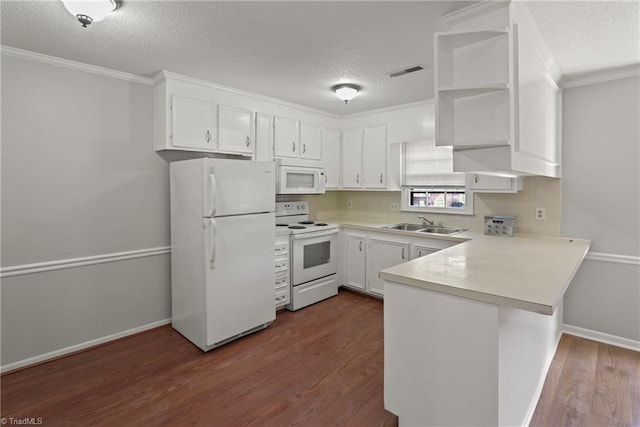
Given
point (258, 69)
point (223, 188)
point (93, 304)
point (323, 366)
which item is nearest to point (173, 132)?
point (223, 188)

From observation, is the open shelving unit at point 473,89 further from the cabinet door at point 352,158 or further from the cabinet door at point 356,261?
the cabinet door at point 352,158

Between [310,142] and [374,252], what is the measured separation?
5.33ft

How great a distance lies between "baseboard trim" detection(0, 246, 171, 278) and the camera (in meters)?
2.51

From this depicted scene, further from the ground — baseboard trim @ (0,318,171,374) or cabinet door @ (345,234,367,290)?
cabinet door @ (345,234,367,290)

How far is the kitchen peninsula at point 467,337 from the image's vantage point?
151cm

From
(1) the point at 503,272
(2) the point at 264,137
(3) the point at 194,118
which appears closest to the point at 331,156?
(2) the point at 264,137

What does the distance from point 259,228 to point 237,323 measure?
2.91ft

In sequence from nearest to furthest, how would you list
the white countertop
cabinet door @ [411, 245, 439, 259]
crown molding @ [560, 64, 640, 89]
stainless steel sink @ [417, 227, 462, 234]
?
the white countertop
crown molding @ [560, 64, 640, 89]
cabinet door @ [411, 245, 439, 259]
stainless steel sink @ [417, 227, 462, 234]

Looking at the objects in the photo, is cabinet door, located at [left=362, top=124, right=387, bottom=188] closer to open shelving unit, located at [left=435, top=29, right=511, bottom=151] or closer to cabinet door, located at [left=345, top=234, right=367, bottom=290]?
cabinet door, located at [left=345, top=234, right=367, bottom=290]

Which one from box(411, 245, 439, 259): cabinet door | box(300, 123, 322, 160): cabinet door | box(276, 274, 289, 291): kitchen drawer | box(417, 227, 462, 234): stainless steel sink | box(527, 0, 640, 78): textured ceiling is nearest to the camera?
box(527, 0, 640, 78): textured ceiling

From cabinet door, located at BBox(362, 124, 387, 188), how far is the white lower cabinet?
718mm

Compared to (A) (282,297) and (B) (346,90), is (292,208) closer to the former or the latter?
(A) (282,297)

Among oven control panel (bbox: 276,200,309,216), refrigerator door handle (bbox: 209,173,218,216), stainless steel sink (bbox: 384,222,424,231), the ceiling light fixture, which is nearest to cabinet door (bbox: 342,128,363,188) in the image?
oven control panel (bbox: 276,200,309,216)

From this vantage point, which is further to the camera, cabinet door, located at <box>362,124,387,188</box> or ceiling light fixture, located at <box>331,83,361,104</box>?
cabinet door, located at <box>362,124,387,188</box>
